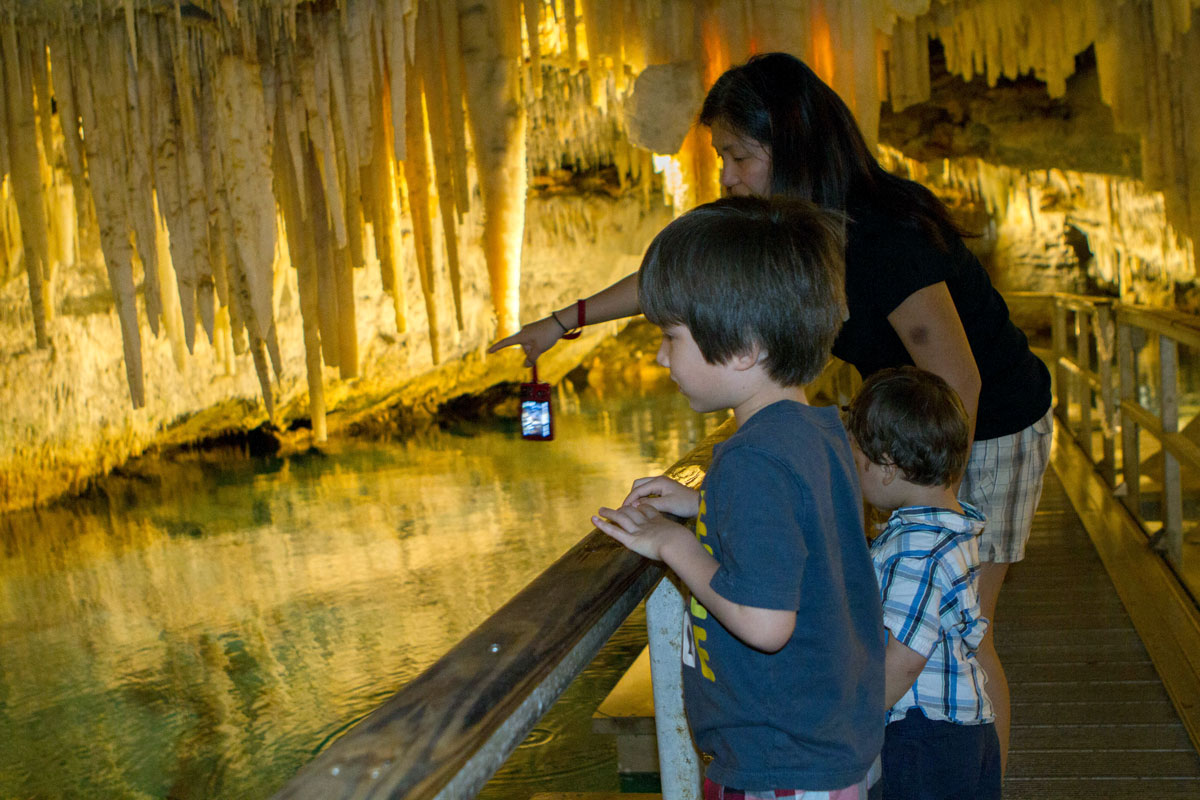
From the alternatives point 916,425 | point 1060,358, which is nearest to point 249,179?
point 916,425

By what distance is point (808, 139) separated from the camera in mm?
1590

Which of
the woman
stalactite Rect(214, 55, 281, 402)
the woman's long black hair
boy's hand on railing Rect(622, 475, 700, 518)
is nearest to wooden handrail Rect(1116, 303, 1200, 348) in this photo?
the woman

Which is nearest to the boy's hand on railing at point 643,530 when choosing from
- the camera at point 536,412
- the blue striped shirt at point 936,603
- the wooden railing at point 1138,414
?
the blue striped shirt at point 936,603

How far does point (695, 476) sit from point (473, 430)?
9.51 metres

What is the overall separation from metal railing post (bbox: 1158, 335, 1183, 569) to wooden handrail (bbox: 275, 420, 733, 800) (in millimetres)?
2585

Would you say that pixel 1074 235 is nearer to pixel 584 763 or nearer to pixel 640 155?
pixel 640 155

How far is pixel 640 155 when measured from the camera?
26.7ft

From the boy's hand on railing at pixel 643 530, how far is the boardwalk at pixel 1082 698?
4.32 ft

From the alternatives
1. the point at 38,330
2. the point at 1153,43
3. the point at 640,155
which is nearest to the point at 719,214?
the point at 38,330

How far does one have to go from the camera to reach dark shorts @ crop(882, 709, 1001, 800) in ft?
4.89

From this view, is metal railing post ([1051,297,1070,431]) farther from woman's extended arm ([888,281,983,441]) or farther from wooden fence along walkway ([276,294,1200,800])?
woman's extended arm ([888,281,983,441])

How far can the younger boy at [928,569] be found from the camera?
1.43 meters

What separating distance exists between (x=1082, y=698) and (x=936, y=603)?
143 centimetres

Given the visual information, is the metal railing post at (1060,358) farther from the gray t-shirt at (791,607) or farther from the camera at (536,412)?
the gray t-shirt at (791,607)
